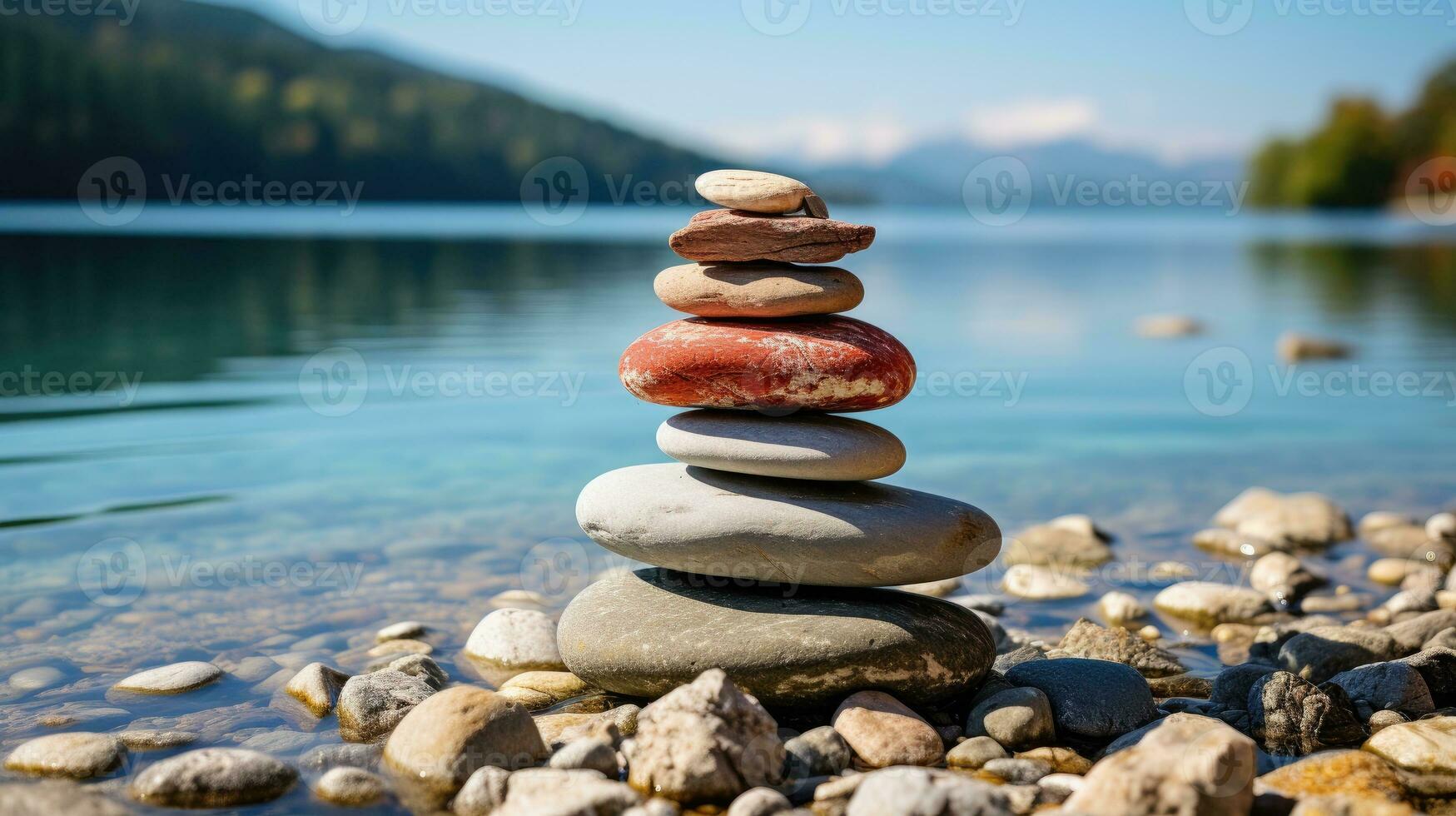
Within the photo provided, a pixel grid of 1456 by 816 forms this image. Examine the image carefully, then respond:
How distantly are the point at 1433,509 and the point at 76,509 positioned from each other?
14.9 meters

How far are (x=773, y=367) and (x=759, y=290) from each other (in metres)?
0.56

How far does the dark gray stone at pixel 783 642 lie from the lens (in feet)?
22.2

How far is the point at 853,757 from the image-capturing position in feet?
20.8

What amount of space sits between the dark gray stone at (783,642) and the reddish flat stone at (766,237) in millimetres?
2154

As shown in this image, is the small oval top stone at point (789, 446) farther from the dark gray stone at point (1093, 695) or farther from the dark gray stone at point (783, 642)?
the dark gray stone at point (1093, 695)

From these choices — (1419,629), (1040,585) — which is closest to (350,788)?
(1040,585)

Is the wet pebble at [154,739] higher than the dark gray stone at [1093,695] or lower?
lower

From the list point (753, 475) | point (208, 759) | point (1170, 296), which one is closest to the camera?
point (208, 759)

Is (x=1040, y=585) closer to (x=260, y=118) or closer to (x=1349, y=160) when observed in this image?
(x=260, y=118)

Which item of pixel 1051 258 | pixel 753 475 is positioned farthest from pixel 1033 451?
pixel 1051 258

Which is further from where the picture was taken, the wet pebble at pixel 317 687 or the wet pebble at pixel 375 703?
the wet pebble at pixel 317 687

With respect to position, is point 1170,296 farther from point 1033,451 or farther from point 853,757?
point 853,757

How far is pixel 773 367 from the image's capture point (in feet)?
23.0

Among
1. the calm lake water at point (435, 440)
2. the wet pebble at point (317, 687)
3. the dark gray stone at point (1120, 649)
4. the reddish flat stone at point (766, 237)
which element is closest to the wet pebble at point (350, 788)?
the calm lake water at point (435, 440)
